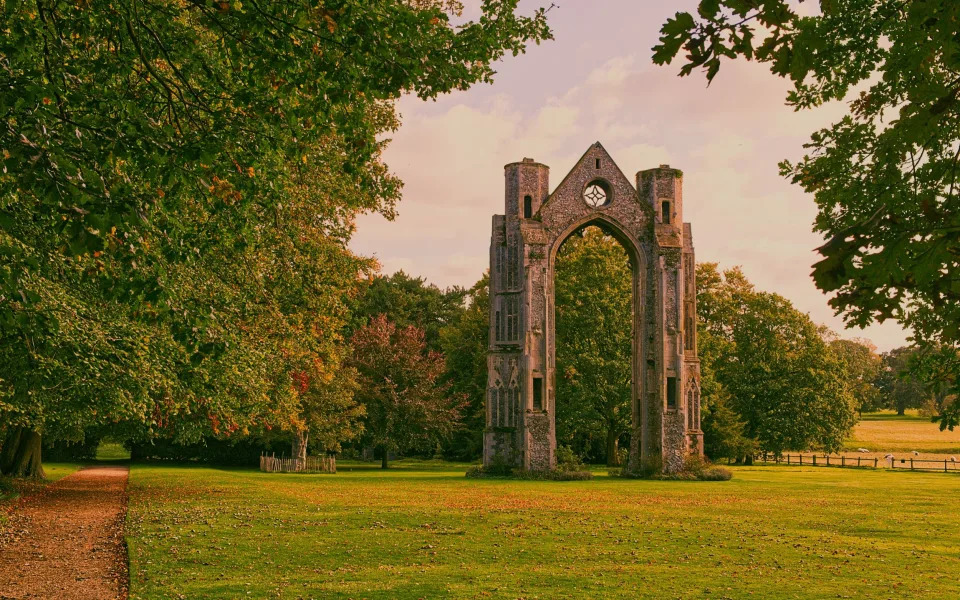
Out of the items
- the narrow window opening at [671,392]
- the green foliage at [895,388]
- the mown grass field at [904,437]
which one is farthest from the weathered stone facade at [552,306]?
the green foliage at [895,388]

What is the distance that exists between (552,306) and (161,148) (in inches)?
1156

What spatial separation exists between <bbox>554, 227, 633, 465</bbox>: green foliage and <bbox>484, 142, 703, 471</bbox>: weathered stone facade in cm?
491

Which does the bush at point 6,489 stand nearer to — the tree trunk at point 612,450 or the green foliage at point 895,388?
the tree trunk at point 612,450

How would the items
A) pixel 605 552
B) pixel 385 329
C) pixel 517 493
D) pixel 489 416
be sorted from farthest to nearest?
pixel 385 329 → pixel 489 416 → pixel 517 493 → pixel 605 552

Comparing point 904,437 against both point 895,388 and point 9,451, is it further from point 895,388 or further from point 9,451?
point 9,451

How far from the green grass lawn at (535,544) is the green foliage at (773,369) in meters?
22.0

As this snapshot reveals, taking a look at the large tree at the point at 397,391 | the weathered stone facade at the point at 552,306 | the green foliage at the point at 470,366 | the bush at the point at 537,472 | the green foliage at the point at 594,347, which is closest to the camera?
the bush at the point at 537,472

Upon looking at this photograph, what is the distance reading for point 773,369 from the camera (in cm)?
4847

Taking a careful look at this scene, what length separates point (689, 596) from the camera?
1016cm

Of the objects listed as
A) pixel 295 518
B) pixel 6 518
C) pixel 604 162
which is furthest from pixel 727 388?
pixel 6 518

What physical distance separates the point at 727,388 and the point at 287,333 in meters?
36.4

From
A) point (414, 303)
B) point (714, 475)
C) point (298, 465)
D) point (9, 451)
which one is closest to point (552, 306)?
point (714, 475)

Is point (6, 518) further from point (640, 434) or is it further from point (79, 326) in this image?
point (640, 434)

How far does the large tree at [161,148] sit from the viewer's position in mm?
6168
